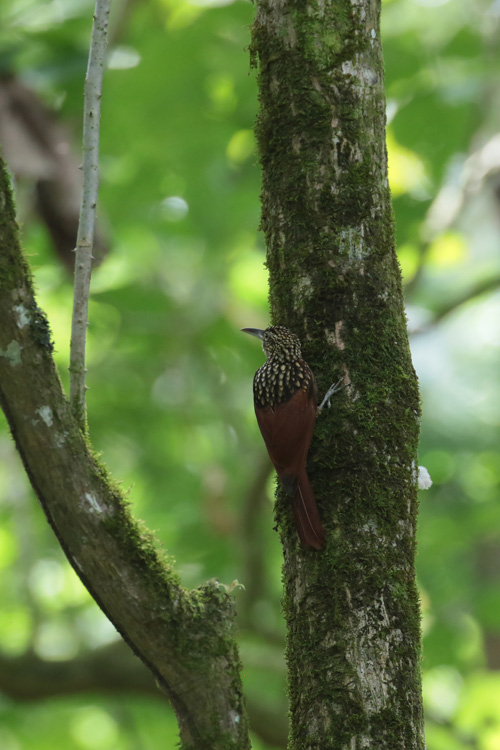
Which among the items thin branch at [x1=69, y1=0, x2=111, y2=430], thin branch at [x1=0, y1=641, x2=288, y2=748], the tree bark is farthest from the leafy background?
the tree bark

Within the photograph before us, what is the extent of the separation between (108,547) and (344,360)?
95 cm

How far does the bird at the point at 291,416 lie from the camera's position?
2.56m

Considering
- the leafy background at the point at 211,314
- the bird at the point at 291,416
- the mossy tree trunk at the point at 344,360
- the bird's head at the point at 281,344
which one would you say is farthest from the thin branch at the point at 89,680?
the mossy tree trunk at the point at 344,360

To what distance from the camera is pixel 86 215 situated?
2.55 m

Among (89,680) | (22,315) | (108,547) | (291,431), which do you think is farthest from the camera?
(89,680)

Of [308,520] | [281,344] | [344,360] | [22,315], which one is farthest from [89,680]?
[22,315]

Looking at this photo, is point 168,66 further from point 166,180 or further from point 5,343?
point 5,343

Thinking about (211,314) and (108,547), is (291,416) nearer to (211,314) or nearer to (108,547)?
(108,547)

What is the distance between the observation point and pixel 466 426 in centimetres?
763

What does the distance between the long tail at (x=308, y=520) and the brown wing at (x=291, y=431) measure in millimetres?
136

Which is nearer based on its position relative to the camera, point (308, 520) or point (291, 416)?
point (308, 520)

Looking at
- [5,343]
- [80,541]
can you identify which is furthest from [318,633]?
[5,343]

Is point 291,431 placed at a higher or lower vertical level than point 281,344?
lower

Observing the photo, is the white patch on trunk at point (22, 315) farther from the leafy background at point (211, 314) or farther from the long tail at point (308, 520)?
the leafy background at point (211, 314)
